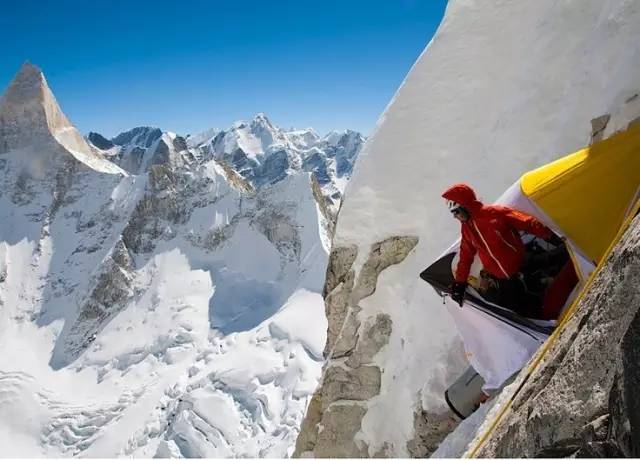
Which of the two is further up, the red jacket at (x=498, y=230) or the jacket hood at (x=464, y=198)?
the jacket hood at (x=464, y=198)

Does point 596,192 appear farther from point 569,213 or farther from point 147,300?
point 147,300

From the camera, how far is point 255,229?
205ft

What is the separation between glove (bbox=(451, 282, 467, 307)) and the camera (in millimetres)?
5109

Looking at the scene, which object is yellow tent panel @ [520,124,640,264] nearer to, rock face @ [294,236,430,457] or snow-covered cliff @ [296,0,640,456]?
snow-covered cliff @ [296,0,640,456]

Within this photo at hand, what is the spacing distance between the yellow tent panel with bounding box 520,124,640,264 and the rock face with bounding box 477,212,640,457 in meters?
1.77

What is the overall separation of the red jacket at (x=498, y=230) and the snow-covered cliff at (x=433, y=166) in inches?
66.5

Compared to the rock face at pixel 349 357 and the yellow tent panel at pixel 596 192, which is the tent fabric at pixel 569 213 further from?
the rock face at pixel 349 357

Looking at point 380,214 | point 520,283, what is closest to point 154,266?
point 380,214

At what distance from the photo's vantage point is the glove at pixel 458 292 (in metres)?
5.11

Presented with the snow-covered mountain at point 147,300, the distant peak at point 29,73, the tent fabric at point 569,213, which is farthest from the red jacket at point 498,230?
the distant peak at point 29,73

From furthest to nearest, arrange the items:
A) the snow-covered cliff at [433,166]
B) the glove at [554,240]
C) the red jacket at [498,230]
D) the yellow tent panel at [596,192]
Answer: the snow-covered cliff at [433,166], the glove at [554,240], the red jacket at [498,230], the yellow tent panel at [596,192]

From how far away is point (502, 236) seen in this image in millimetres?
Answer: 4648

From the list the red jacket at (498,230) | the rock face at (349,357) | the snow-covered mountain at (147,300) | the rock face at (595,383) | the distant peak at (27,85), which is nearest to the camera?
the rock face at (595,383)

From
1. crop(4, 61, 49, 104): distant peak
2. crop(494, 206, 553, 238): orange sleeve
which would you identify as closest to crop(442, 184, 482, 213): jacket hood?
crop(494, 206, 553, 238): orange sleeve
